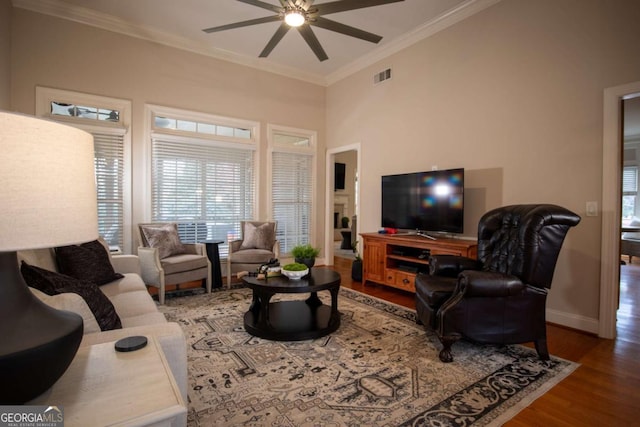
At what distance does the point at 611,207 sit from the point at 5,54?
6.39 metres

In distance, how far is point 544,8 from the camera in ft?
10.6

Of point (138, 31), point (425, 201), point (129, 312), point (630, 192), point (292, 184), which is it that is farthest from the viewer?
point (630, 192)

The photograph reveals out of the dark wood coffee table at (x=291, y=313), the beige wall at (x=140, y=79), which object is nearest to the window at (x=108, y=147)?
the beige wall at (x=140, y=79)

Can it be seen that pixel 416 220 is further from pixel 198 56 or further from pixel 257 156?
pixel 198 56

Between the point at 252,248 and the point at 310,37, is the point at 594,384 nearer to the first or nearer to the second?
the point at 310,37

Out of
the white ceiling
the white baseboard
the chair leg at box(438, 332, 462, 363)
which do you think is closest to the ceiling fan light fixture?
the white ceiling

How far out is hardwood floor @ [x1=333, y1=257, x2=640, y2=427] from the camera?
5.82 ft

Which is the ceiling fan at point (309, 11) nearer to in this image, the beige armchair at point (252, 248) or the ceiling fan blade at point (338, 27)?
the ceiling fan blade at point (338, 27)

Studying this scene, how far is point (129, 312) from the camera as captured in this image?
2.09m

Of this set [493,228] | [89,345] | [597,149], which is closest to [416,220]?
[493,228]

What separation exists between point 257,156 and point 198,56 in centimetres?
177

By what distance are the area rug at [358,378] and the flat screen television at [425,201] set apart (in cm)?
144

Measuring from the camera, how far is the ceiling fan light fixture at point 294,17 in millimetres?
2969

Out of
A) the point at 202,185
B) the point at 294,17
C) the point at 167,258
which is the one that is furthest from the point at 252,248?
the point at 294,17
